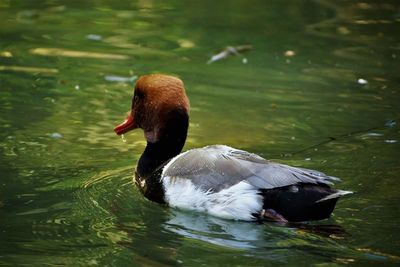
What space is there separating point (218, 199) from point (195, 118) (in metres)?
2.81

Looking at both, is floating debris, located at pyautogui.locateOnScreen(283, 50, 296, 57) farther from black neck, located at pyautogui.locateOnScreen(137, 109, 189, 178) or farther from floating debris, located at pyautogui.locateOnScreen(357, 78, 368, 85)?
black neck, located at pyautogui.locateOnScreen(137, 109, 189, 178)

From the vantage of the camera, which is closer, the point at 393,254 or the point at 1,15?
the point at 393,254

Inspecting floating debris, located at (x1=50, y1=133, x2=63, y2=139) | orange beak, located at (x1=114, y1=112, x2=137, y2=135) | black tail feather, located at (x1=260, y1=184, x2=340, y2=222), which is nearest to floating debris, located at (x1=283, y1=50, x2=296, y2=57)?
floating debris, located at (x1=50, y1=133, x2=63, y2=139)

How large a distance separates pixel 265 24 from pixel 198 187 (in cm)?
669

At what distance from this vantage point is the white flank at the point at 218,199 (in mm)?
6832

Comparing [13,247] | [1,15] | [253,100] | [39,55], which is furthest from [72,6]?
[13,247]

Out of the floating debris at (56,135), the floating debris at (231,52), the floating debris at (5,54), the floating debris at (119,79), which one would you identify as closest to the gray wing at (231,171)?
the floating debris at (56,135)

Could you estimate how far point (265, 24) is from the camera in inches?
527

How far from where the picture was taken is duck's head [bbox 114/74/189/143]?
755 centimetres

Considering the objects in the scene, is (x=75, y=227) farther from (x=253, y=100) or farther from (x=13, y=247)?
(x=253, y=100)

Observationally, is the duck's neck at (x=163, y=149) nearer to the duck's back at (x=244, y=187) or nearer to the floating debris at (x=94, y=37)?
the duck's back at (x=244, y=187)

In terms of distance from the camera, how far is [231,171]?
22.9 feet

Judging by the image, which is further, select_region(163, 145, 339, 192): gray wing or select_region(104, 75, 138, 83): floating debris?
select_region(104, 75, 138, 83): floating debris

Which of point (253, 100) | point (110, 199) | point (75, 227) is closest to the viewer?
point (75, 227)
